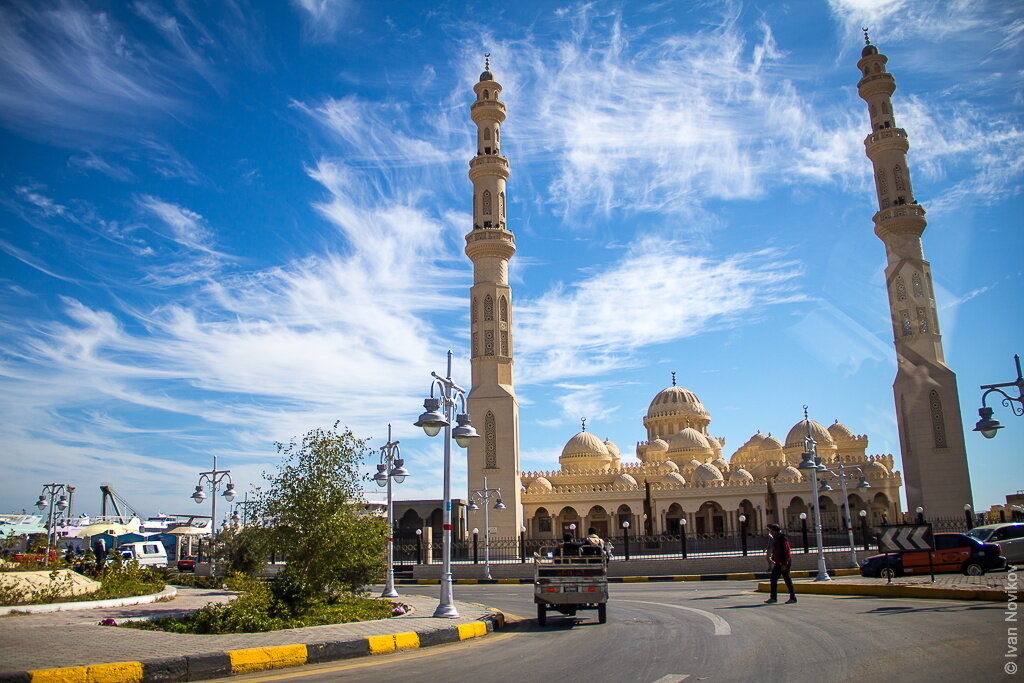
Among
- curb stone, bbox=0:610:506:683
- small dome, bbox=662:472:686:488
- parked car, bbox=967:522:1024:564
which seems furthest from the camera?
small dome, bbox=662:472:686:488

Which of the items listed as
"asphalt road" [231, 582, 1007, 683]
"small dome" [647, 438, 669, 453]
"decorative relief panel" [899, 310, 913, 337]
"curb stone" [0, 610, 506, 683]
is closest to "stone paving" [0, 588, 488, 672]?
"curb stone" [0, 610, 506, 683]

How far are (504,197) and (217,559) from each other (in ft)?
97.9

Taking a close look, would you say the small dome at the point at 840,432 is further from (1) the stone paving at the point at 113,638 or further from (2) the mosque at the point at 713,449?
(1) the stone paving at the point at 113,638

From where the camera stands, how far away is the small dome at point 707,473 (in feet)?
172

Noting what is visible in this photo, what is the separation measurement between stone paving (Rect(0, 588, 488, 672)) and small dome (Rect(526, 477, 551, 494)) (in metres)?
39.0

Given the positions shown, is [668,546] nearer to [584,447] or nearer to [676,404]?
[584,447]

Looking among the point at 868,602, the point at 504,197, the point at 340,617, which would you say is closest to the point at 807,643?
the point at 868,602

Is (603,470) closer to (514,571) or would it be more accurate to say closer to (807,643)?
(514,571)

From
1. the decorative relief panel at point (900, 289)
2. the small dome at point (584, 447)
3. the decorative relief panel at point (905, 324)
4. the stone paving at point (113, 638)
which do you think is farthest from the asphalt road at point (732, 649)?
the small dome at point (584, 447)

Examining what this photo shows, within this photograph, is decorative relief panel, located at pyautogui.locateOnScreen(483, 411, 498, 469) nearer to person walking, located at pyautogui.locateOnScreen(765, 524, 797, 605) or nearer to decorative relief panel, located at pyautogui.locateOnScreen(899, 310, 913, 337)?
decorative relief panel, located at pyautogui.locateOnScreen(899, 310, 913, 337)

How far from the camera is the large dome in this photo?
64.7 metres

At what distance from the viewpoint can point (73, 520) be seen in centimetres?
A: 7244

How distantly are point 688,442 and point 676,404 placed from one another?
6.28 m

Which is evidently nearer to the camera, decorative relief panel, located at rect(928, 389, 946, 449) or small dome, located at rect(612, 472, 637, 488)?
decorative relief panel, located at rect(928, 389, 946, 449)
